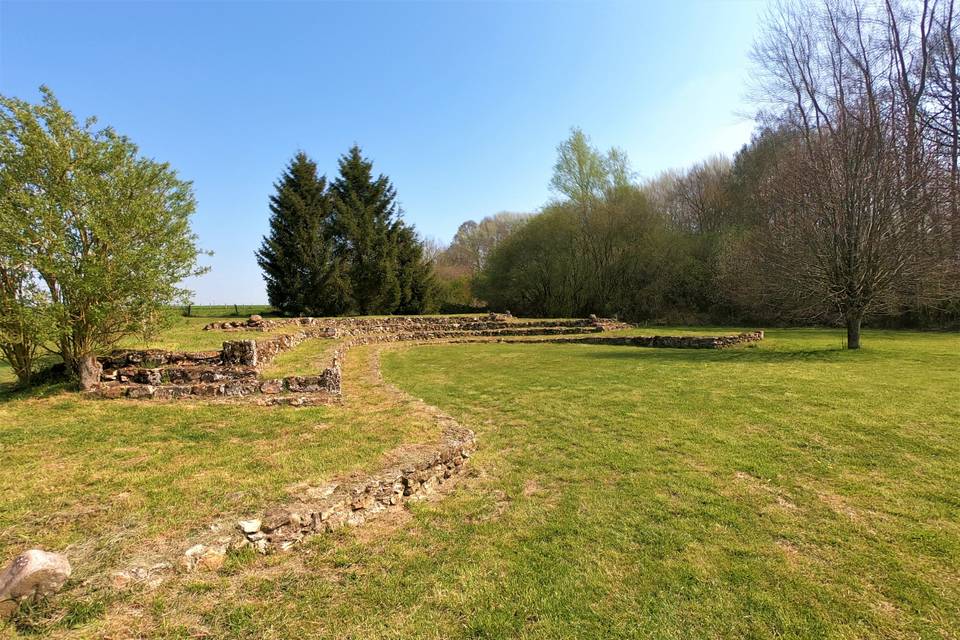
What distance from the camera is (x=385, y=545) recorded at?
9.84 ft

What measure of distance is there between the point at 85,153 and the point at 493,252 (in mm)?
26572

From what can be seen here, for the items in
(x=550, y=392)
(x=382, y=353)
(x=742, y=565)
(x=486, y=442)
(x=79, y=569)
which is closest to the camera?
(x=79, y=569)

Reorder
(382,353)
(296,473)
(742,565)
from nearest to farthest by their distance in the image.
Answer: (742,565) → (296,473) → (382,353)

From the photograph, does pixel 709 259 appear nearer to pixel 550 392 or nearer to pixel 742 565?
pixel 550 392

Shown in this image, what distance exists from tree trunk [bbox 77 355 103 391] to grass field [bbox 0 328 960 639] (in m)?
0.36

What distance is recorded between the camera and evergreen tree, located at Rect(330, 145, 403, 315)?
2639cm

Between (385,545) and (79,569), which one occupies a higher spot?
(79,569)

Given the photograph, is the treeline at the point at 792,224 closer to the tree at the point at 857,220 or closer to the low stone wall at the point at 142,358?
the tree at the point at 857,220

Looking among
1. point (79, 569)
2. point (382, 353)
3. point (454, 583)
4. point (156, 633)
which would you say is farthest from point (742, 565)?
point (382, 353)

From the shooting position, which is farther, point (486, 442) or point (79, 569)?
point (486, 442)

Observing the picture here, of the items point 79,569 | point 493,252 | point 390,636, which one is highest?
point 493,252

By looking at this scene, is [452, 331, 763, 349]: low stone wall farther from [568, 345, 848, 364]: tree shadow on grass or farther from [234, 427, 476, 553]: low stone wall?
[234, 427, 476, 553]: low stone wall

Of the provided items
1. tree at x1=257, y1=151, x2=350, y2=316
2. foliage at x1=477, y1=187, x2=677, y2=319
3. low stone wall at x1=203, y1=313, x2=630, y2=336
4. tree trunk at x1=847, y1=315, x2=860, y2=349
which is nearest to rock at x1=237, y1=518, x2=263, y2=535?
low stone wall at x1=203, y1=313, x2=630, y2=336

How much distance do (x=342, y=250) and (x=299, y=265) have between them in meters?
2.82
